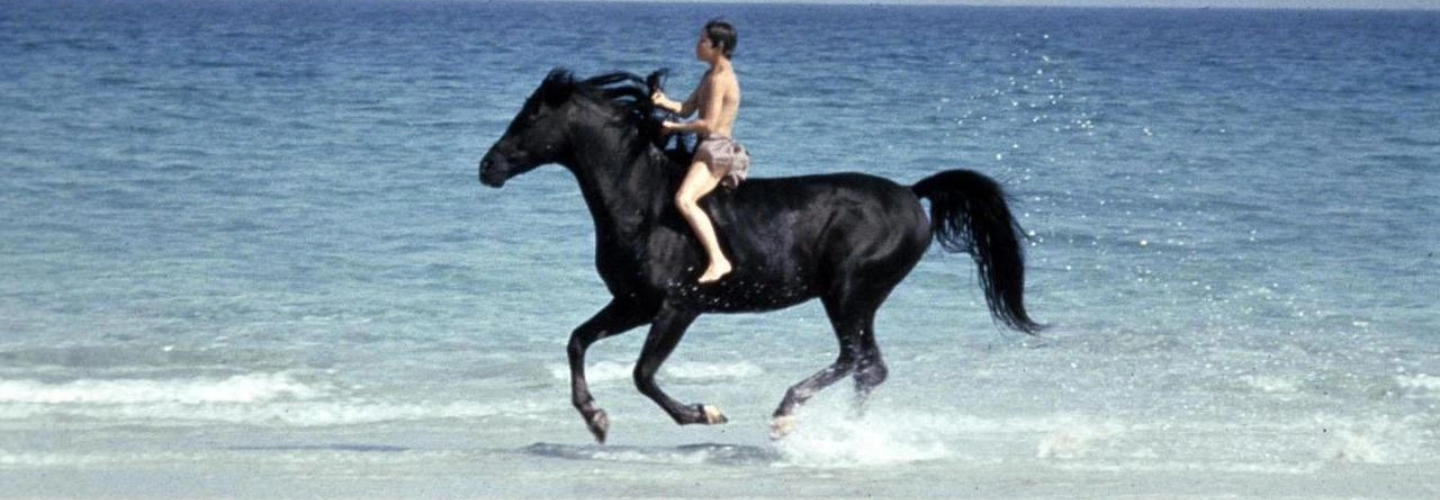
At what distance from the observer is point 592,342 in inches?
379

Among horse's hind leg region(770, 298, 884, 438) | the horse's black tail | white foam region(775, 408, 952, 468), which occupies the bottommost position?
white foam region(775, 408, 952, 468)

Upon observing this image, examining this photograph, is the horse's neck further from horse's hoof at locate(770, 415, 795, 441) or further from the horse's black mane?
Answer: horse's hoof at locate(770, 415, 795, 441)

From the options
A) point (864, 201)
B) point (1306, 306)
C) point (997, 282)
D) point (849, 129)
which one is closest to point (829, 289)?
point (864, 201)

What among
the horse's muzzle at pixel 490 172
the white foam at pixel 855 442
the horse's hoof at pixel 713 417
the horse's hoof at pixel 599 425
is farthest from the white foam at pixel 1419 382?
the horse's muzzle at pixel 490 172

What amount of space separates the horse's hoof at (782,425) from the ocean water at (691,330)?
103 millimetres

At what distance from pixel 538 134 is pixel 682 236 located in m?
0.70

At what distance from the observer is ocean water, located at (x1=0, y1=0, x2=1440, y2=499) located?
30.3 feet

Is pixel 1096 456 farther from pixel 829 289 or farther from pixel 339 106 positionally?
pixel 339 106

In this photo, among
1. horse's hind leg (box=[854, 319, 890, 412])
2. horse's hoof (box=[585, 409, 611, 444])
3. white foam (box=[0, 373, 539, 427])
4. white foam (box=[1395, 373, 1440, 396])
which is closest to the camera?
horse's hoof (box=[585, 409, 611, 444])

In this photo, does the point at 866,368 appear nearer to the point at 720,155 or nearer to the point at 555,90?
the point at 720,155

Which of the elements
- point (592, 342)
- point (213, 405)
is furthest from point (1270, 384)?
point (213, 405)

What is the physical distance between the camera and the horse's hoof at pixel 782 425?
953cm

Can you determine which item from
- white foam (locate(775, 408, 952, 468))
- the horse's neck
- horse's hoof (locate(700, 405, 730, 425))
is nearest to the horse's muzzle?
the horse's neck

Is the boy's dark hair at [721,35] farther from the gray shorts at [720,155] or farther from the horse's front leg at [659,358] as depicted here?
the horse's front leg at [659,358]
